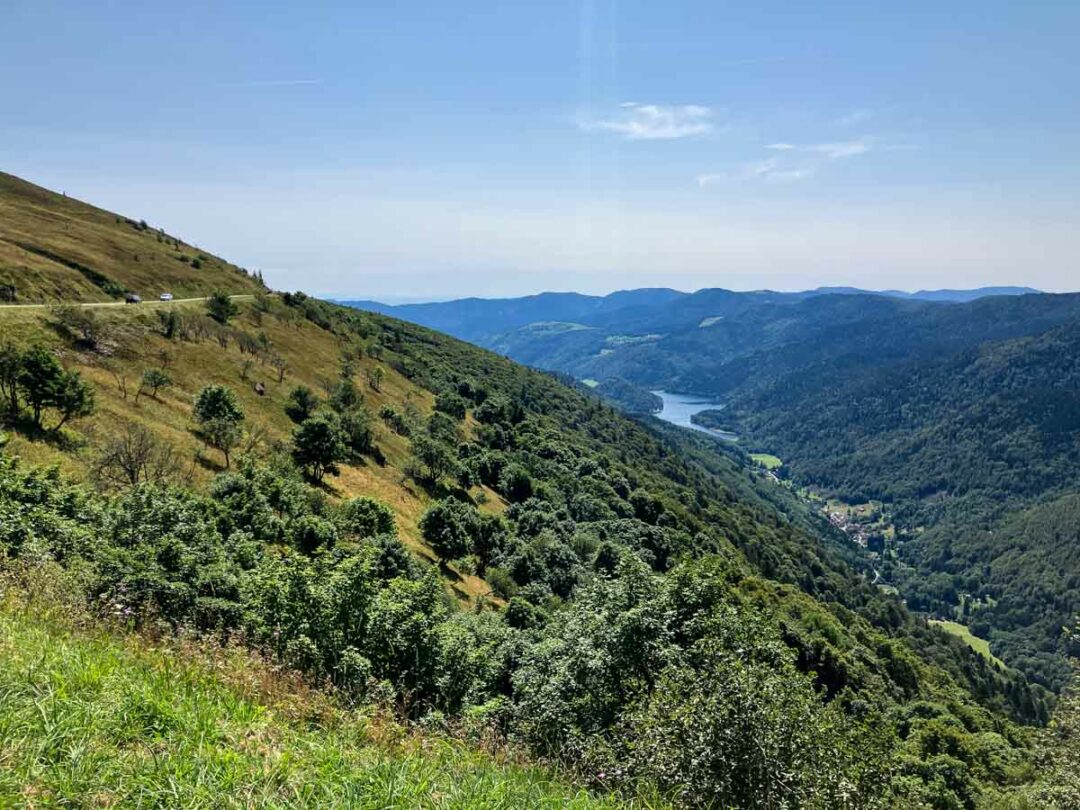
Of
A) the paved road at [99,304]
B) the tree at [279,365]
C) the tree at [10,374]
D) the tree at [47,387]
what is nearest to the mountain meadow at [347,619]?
the tree at [10,374]

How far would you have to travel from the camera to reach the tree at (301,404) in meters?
63.6

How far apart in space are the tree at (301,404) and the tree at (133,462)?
25.8m

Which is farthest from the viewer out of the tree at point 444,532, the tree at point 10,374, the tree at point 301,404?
the tree at point 301,404

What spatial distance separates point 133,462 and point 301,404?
33.6 m

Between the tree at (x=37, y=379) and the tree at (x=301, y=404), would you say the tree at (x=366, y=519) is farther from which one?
the tree at (x=301, y=404)

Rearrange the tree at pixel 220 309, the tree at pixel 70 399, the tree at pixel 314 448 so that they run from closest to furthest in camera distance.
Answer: the tree at pixel 70 399, the tree at pixel 314 448, the tree at pixel 220 309

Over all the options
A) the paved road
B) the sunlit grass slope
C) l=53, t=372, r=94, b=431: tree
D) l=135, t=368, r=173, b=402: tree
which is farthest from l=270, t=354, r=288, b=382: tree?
l=53, t=372, r=94, b=431: tree

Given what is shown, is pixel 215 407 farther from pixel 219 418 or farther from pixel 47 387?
pixel 47 387

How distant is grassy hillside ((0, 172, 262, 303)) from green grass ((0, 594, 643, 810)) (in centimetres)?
7610

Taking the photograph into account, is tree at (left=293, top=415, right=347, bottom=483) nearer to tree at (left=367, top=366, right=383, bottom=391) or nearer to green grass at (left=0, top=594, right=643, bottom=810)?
tree at (left=367, top=366, right=383, bottom=391)

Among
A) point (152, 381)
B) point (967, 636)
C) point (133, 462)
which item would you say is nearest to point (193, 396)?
point (152, 381)

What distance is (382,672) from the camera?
11773 mm

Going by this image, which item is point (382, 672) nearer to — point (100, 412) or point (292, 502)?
point (292, 502)

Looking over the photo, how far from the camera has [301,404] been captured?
215 ft
